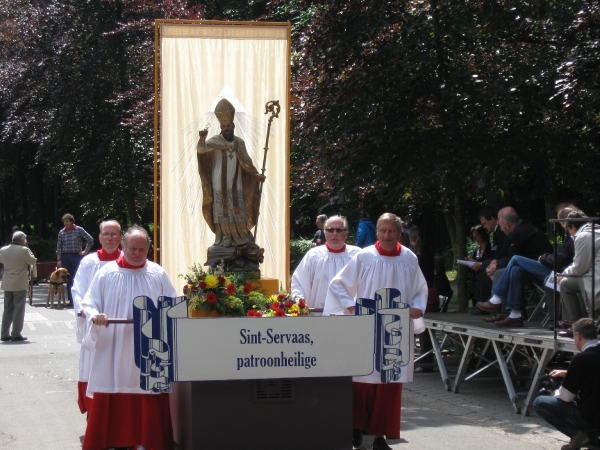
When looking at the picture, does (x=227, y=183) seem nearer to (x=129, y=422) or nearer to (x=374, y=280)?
(x=374, y=280)

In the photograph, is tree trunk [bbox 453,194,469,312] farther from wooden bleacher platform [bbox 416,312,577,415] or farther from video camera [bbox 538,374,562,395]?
video camera [bbox 538,374,562,395]

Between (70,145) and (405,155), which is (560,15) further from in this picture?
(70,145)

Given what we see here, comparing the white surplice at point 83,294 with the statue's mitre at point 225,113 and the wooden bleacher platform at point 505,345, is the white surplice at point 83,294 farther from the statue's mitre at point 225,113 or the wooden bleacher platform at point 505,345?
the wooden bleacher platform at point 505,345

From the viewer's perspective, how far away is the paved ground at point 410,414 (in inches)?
325

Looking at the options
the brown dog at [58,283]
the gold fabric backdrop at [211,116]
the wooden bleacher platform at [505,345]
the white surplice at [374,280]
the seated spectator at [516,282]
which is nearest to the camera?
the white surplice at [374,280]

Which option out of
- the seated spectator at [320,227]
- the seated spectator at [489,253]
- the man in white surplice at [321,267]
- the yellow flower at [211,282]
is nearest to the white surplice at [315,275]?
the man in white surplice at [321,267]

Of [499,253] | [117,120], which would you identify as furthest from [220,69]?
[117,120]

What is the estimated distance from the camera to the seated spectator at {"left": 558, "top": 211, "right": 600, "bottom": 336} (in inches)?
347

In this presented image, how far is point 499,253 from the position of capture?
11.4m

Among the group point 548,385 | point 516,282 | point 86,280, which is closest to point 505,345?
point 516,282

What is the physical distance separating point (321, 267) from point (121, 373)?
8.95ft

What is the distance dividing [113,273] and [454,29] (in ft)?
23.3

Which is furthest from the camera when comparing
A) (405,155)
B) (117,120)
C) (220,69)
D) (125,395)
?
(117,120)

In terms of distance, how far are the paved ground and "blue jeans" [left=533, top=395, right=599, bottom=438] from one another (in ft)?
2.11
